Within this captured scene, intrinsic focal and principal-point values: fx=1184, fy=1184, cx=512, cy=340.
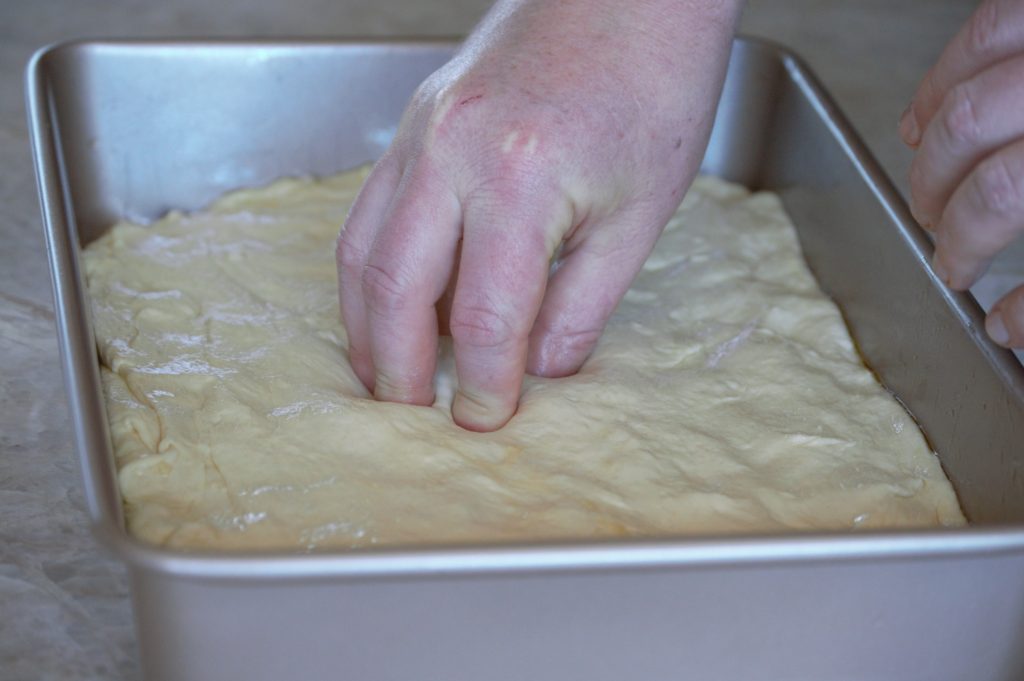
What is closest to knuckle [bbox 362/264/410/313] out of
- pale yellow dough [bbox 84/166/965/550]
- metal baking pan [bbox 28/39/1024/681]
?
pale yellow dough [bbox 84/166/965/550]

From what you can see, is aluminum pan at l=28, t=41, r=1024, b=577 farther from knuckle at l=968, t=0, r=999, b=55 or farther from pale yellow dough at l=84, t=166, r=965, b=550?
knuckle at l=968, t=0, r=999, b=55

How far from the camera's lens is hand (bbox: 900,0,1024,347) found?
90 cm

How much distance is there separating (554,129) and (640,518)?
13.5 inches

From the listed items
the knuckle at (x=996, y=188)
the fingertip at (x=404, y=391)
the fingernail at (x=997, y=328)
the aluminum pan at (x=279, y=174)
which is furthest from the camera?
the fingertip at (x=404, y=391)

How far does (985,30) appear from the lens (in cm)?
97

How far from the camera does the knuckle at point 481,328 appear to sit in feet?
3.32

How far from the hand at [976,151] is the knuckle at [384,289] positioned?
0.44m

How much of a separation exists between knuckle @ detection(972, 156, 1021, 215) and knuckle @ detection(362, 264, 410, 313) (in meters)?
0.47

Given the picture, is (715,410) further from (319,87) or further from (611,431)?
(319,87)

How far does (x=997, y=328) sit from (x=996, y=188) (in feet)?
0.50

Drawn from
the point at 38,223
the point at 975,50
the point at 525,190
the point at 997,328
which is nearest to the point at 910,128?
the point at 975,50

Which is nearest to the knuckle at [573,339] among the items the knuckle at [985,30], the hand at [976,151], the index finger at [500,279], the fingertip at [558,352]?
the fingertip at [558,352]

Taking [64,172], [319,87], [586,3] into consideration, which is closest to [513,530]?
[586,3]

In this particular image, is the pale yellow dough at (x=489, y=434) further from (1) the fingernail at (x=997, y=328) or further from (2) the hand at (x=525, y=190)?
(1) the fingernail at (x=997, y=328)
